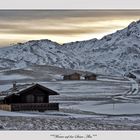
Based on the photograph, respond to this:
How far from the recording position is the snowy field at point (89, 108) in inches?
275

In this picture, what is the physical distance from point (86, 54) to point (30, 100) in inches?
26.8

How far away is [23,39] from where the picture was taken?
7.03m

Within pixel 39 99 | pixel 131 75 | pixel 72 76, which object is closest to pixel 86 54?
pixel 72 76

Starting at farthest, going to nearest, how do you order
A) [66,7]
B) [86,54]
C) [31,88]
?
[86,54]
[31,88]
[66,7]

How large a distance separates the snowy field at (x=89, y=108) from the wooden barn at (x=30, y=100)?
0.16ft

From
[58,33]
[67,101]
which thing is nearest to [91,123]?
[67,101]

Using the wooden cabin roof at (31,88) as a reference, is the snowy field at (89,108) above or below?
below

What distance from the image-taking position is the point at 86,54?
7191mm

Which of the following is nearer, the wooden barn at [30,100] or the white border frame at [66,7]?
the white border frame at [66,7]

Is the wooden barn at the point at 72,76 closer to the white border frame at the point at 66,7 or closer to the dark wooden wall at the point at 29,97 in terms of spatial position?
the dark wooden wall at the point at 29,97

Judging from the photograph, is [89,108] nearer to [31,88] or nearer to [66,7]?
[31,88]

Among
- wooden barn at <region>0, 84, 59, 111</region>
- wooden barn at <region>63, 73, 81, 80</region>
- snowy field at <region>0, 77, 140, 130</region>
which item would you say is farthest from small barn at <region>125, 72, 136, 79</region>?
wooden barn at <region>0, 84, 59, 111</region>

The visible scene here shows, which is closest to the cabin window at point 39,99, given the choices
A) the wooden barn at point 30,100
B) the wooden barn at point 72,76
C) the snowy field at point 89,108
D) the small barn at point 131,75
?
the wooden barn at point 30,100

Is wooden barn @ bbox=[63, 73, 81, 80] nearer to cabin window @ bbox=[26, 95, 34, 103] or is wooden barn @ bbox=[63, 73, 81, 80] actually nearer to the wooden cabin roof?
the wooden cabin roof
